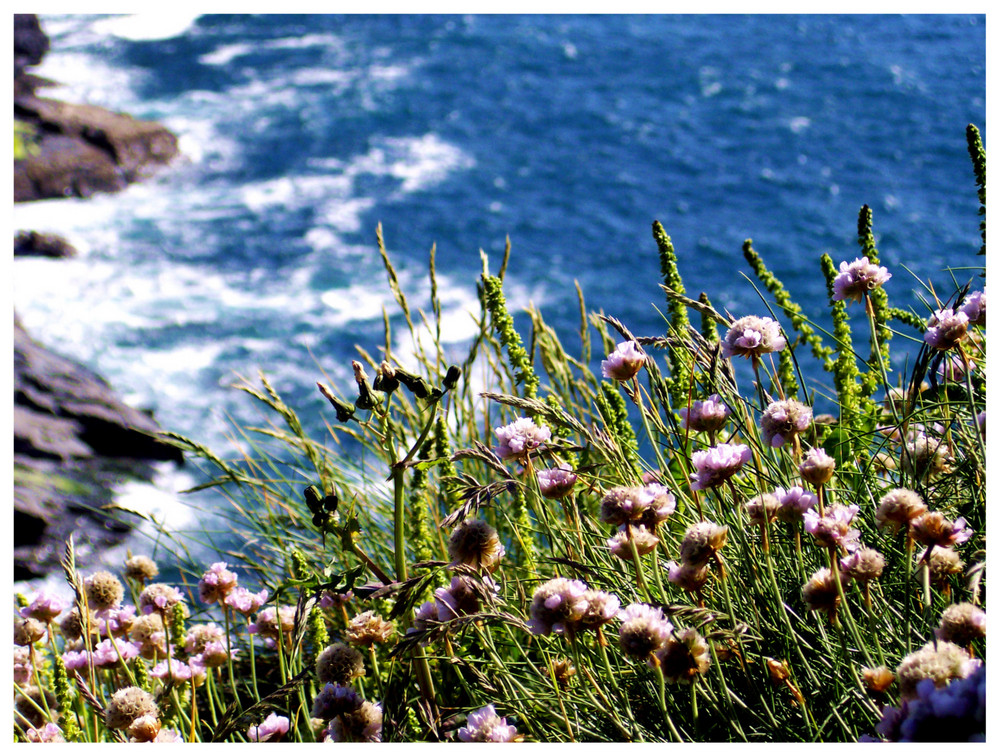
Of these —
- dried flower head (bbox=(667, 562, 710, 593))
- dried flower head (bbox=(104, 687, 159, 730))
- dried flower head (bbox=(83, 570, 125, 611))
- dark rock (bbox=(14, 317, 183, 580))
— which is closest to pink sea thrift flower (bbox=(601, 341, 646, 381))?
dried flower head (bbox=(667, 562, 710, 593))

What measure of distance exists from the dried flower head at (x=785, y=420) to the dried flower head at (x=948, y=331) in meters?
0.27

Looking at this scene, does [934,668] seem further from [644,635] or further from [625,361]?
[625,361]

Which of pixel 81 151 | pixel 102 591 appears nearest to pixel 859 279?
pixel 102 591

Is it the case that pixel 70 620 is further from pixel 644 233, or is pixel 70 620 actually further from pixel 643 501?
pixel 644 233

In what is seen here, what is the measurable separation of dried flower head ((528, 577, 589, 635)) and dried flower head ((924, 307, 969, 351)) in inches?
33.7

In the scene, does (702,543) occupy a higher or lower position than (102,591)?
higher

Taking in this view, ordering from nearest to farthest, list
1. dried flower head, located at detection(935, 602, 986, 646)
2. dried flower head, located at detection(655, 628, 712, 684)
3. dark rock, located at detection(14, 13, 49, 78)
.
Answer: dried flower head, located at detection(935, 602, 986, 646) → dried flower head, located at detection(655, 628, 712, 684) → dark rock, located at detection(14, 13, 49, 78)

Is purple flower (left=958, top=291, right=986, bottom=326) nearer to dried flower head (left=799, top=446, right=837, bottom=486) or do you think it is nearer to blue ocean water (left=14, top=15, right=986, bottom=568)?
dried flower head (left=799, top=446, right=837, bottom=486)

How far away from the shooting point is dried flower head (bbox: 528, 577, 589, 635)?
1380 mm

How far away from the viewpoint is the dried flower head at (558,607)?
1380 millimetres

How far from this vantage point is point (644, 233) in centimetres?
1362

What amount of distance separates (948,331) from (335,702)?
1295 millimetres

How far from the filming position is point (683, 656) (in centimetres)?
137
